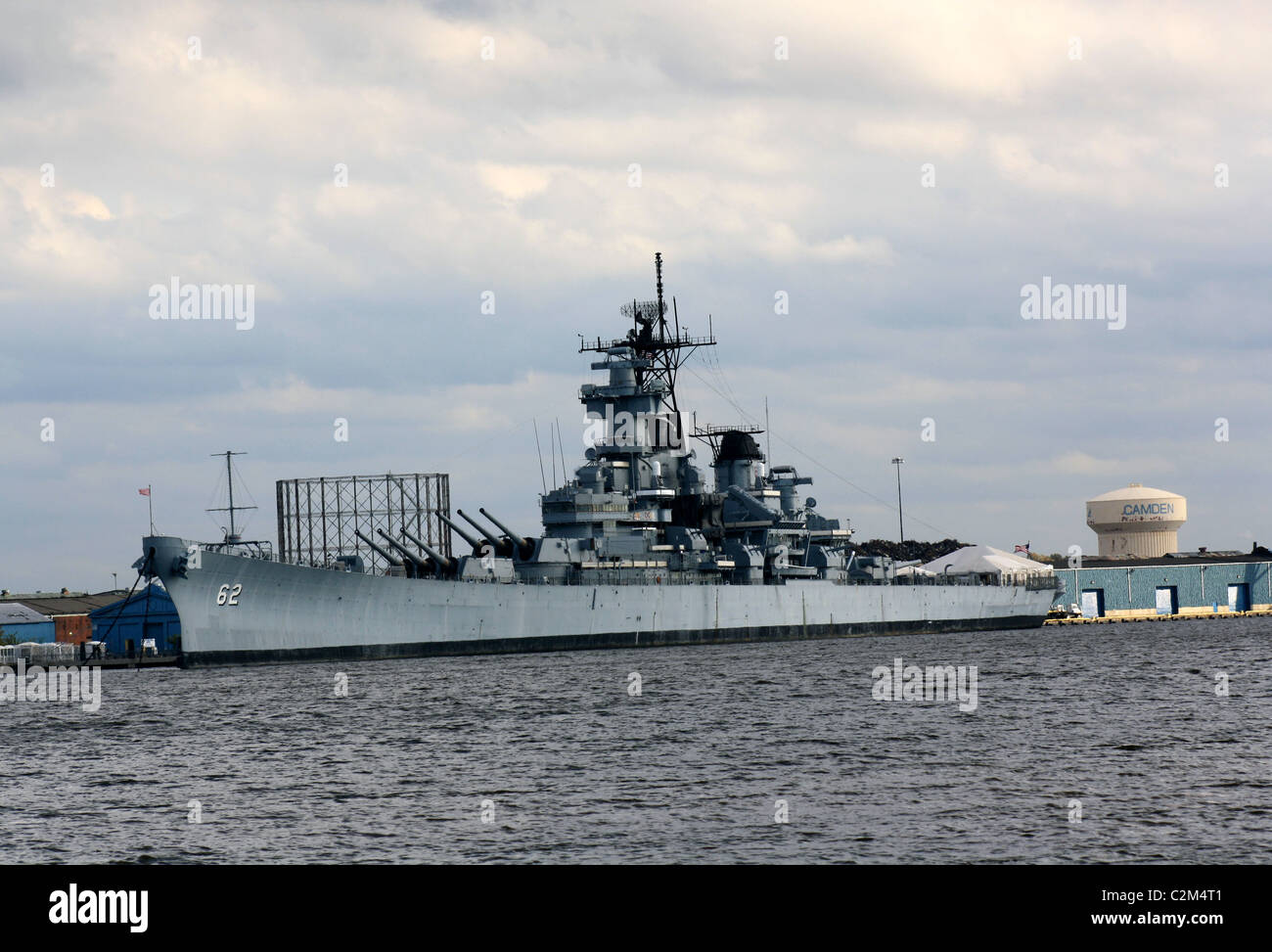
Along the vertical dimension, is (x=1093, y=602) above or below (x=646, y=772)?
below

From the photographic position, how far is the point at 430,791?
840 inches

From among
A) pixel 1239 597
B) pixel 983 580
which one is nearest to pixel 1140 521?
pixel 1239 597

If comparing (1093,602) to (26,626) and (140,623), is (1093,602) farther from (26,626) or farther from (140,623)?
(26,626)

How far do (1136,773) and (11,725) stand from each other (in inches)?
1028

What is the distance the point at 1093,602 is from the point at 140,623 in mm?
74177

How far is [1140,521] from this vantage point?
12356 cm

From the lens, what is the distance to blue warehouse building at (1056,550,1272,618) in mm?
108938

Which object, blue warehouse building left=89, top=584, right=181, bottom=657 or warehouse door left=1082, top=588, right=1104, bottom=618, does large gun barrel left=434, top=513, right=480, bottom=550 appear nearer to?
blue warehouse building left=89, top=584, right=181, bottom=657

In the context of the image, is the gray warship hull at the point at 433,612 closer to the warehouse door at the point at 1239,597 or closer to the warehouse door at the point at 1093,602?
the warehouse door at the point at 1093,602

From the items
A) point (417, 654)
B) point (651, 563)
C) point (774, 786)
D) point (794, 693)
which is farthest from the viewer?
point (651, 563)

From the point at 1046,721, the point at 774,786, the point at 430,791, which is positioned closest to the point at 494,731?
the point at 430,791

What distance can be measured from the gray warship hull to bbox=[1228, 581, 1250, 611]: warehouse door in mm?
52323
